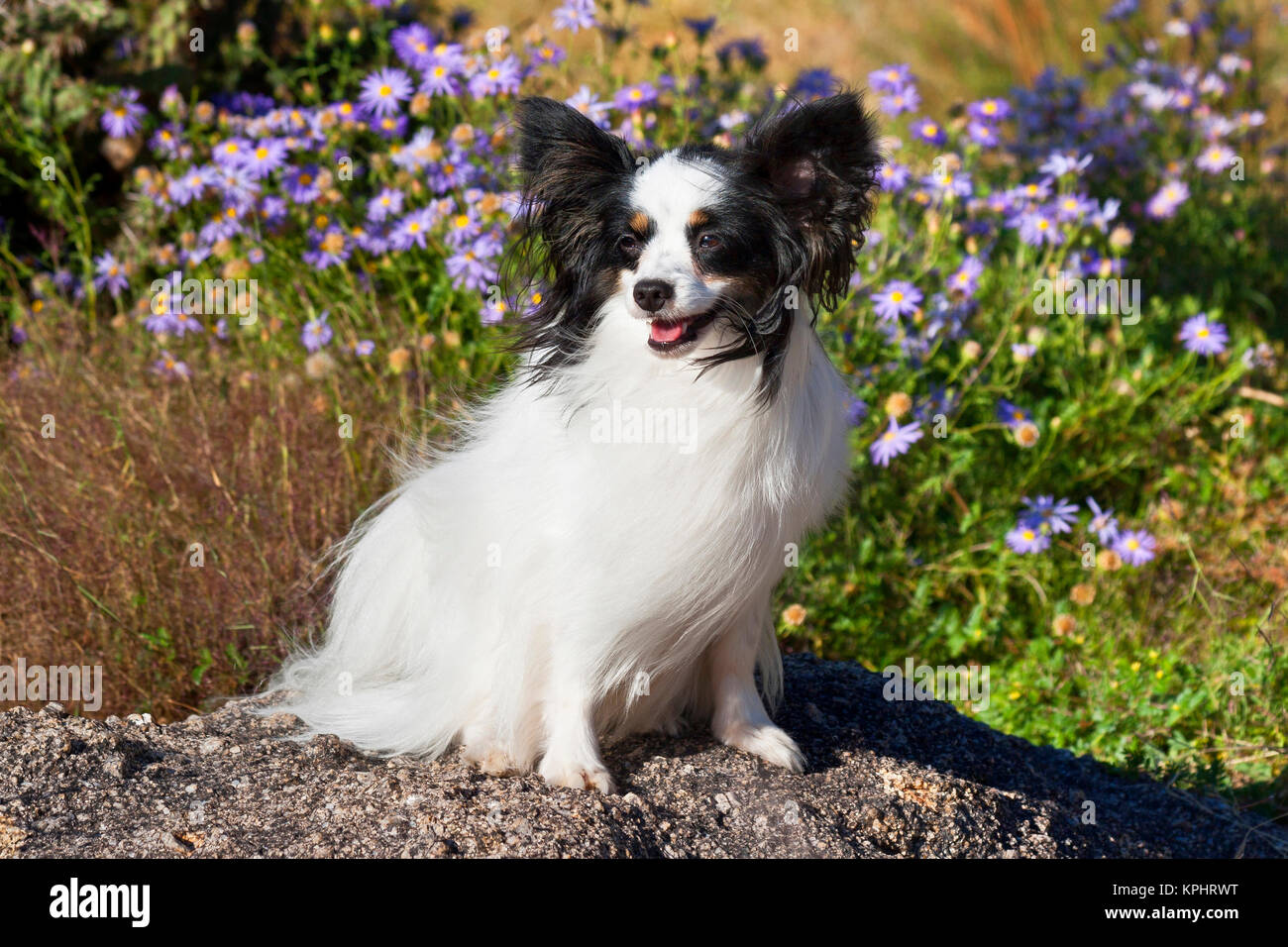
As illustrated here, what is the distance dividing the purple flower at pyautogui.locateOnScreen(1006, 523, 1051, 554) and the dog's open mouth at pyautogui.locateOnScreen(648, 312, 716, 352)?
210cm

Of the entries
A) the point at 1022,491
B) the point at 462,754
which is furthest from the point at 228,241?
the point at 1022,491

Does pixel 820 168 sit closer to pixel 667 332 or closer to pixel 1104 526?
pixel 667 332

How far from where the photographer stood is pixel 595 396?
125 inches

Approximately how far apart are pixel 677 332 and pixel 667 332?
2 centimetres

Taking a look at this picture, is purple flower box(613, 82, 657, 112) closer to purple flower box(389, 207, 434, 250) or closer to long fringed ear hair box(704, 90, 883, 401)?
purple flower box(389, 207, 434, 250)

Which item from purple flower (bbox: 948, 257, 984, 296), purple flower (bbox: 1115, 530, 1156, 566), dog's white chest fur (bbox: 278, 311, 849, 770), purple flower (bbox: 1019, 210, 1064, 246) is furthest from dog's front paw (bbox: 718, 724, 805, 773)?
purple flower (bbox: 1019, 210, 1064, 246)

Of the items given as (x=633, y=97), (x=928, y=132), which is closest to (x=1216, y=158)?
(x=928, y=132)

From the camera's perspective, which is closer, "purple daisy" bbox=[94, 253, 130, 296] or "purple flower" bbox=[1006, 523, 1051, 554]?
"purple flower" bbox=[1006, 523, 1051, 554]

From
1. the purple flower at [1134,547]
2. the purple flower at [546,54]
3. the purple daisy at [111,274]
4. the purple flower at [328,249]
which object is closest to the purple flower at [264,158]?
the purple flower at [328,249]

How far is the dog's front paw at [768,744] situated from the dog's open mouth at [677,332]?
106cm

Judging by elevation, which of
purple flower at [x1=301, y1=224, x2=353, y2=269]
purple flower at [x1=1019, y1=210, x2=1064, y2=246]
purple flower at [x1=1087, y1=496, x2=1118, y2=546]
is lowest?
purple flower at [x1=1087, y1=496, x2=1118, y2=546]

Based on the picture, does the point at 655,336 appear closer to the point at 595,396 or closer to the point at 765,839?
the point at 595,396

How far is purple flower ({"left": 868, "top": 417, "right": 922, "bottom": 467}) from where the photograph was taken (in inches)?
182

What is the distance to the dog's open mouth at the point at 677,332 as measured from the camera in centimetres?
305
